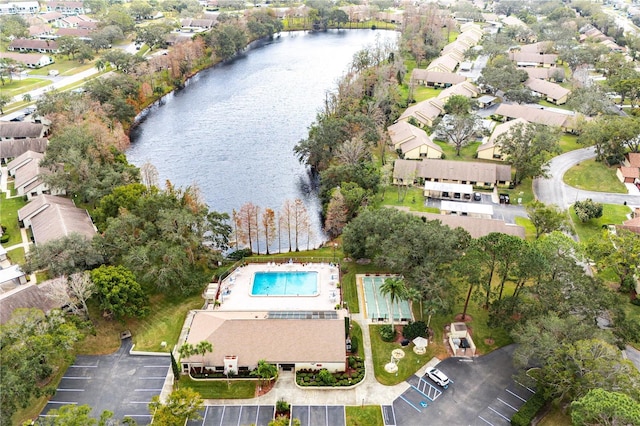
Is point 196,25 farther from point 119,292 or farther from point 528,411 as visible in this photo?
point 528,411

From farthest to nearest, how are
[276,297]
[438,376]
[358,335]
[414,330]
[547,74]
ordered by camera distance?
[547,74] → [276,297] → [358,335] → [414,330] → [438,376]

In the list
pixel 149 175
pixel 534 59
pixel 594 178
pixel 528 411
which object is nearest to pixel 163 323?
pixel 149 175

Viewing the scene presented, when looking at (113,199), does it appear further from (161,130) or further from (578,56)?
(578,56)

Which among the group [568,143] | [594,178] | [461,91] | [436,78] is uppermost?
[436,78]

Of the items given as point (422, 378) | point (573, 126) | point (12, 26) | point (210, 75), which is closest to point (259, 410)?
point (422, 378)

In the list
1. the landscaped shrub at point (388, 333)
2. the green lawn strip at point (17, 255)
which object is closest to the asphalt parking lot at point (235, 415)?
the landscaped shrub at point (388, 333)

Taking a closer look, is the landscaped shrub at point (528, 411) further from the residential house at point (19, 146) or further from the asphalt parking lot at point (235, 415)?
the residential house at point (19, 146)
